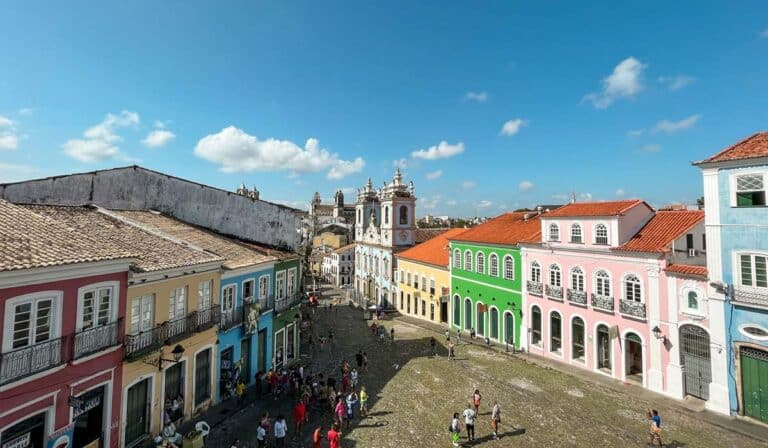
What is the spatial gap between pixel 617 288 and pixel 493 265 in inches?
373

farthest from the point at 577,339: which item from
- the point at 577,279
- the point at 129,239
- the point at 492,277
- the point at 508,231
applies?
the point at 129,239

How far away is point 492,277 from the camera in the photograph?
29406 mm

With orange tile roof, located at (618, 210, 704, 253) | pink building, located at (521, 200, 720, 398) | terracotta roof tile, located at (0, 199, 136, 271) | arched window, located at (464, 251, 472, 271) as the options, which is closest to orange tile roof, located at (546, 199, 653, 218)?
pink building, located at (521, 200, 720, 398)

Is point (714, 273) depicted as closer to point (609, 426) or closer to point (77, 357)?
point (609, 426)

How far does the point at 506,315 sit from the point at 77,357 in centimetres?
2521

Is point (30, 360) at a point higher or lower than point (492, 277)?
lower

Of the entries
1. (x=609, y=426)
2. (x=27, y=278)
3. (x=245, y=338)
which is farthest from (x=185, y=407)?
(x=609, y=426)

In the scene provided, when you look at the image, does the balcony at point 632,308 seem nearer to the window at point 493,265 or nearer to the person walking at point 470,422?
the window at point 493,265

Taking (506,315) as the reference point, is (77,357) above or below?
above

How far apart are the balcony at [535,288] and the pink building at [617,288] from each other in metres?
0.07

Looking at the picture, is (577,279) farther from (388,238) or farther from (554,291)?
(388,238)

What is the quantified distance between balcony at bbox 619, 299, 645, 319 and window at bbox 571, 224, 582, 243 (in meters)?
4.19

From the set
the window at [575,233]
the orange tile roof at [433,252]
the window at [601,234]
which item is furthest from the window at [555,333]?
the orange tile roof at [433,252]

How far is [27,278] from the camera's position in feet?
30.7
